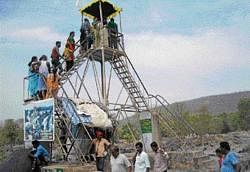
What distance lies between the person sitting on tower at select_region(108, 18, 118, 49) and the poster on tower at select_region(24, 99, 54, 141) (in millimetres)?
5271

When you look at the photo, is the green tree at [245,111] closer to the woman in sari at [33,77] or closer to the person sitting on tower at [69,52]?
the person sitting on tower at [69,52]

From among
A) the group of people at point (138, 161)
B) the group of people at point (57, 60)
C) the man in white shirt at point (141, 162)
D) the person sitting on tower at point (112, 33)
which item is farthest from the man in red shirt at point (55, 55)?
the man in white shirt at point (141, 162)

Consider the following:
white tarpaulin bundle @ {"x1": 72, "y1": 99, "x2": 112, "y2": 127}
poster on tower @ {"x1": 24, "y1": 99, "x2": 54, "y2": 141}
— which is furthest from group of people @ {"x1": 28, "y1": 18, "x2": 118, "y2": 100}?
white tarpaulin bundle @ {"x1": 72, "y1": 99, "x2": 112, "y2": 127}

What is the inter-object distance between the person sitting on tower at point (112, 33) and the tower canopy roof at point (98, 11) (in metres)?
0.65

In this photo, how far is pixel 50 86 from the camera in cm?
1398

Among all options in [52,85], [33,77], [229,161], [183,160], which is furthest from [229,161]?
[33,77]

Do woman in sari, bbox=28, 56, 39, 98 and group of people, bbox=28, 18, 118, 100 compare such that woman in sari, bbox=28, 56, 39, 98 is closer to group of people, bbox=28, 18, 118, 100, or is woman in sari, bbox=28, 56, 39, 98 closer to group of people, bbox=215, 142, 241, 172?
group of people, bbox=28, 18, 118, 100

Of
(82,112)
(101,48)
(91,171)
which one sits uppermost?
(101,48)

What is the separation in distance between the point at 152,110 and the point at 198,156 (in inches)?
113

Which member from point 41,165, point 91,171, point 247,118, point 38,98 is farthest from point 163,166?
point 247,118

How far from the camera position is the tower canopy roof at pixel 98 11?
18.2m

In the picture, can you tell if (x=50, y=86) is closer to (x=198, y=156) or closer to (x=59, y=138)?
(x=59, y=138)

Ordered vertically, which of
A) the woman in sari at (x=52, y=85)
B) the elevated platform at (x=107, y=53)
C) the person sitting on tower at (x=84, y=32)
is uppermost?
the person sitting on tower at (x=84, y=32)

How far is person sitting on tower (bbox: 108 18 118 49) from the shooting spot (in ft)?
57.9
